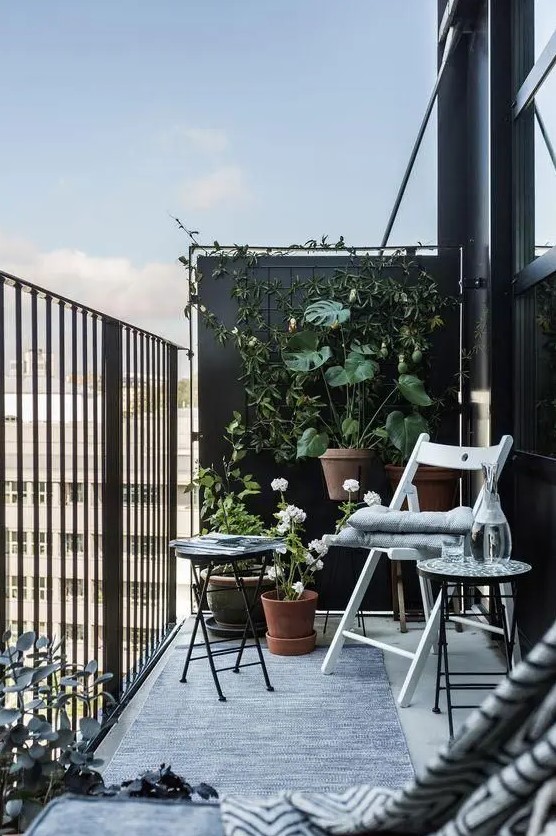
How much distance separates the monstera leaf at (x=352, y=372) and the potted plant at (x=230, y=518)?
57 cm

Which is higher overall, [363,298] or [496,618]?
[363,298]

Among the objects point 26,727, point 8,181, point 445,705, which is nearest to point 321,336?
point 445,705

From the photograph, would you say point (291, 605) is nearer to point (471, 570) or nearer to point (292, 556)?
point (292, 556)

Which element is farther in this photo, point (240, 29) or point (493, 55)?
point (240, 29)

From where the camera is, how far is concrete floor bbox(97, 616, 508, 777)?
8.38 ft

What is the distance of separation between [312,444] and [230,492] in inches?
22.3

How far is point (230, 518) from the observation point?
395cm

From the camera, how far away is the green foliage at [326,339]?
4.12m

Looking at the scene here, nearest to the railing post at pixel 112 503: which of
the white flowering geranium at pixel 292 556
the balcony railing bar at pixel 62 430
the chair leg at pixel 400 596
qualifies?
the balcony railing bar at pixel 62 430

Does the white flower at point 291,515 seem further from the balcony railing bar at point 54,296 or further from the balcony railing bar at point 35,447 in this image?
the balcony railing bar at point 35,447

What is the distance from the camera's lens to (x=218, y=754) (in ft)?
8.07

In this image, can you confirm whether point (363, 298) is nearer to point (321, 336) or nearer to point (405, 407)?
point (321, 336)

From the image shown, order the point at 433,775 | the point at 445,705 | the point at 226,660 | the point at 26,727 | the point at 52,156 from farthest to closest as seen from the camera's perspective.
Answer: the point at 52,156 < the point at 226,660 < the point at 445,705 < the point at 26,727 < the point at 433,775

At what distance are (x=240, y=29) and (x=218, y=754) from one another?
15.7 ft
